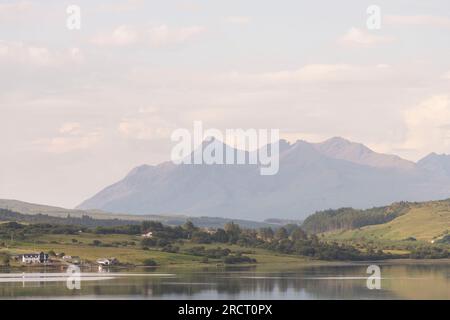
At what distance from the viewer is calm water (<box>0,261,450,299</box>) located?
144 meters

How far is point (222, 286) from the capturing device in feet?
531

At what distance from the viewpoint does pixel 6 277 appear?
183000 mm

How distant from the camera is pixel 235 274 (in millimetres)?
199125

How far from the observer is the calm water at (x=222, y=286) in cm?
14450
